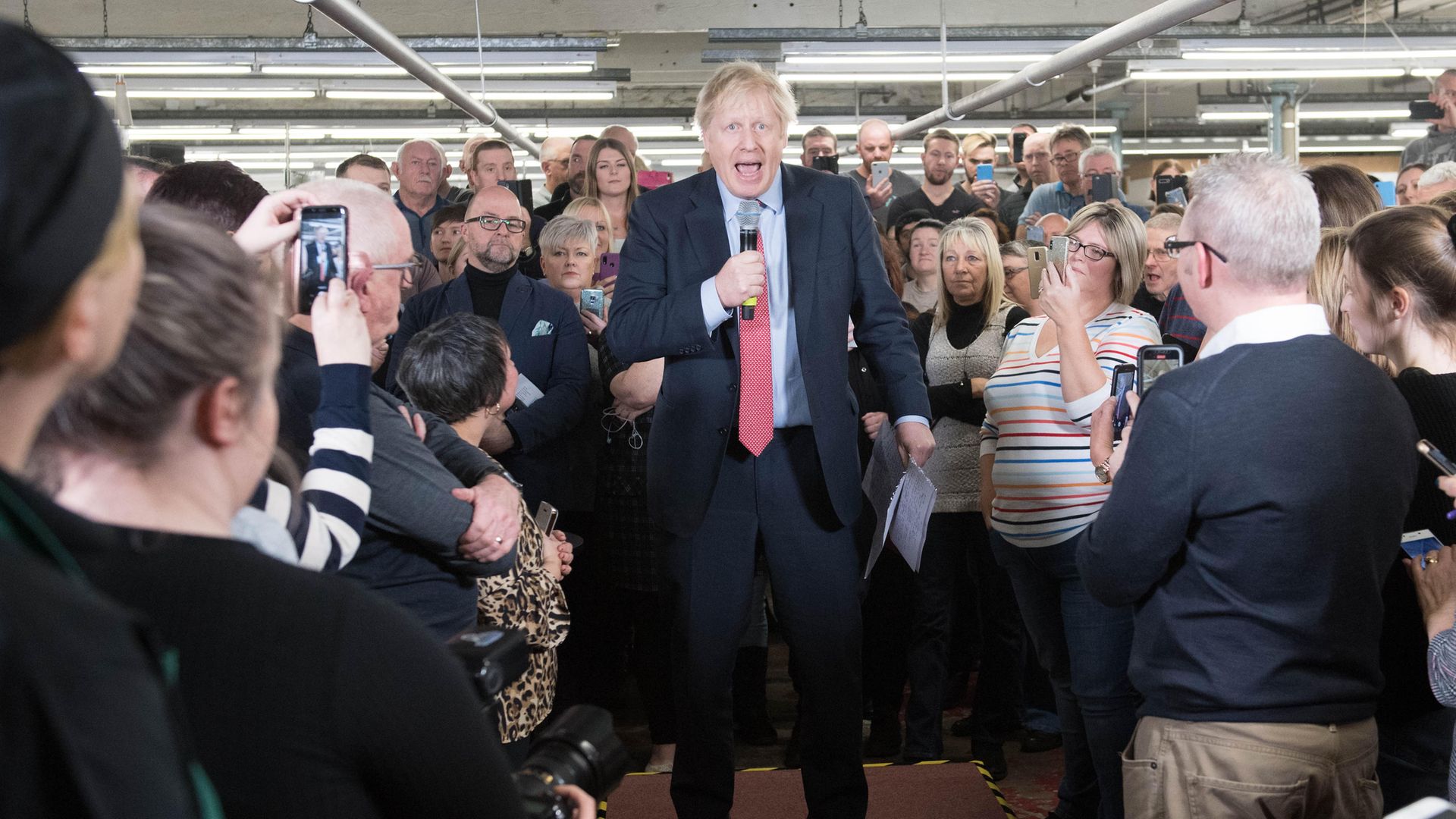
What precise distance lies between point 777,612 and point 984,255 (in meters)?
1.76

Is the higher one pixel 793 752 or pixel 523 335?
pixel 523 335

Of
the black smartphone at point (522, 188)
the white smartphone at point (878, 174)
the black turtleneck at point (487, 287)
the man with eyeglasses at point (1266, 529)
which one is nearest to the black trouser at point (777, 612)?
the man with eyeglasses at point (1266, 529)

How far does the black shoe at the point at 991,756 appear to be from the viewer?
3.61 metres

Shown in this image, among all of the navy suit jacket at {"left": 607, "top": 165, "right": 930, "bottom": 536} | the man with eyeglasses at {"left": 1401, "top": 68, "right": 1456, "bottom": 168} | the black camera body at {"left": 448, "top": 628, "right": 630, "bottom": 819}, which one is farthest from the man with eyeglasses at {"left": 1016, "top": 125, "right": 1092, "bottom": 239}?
the black camera body at {"left": 448, "top": 628, "right": 630, "bottom": 819}

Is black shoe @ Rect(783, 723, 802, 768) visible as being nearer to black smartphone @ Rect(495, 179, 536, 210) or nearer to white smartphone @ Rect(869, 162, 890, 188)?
black smartphone @ Rect(495, 179, 536, 210)

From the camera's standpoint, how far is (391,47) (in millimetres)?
5953

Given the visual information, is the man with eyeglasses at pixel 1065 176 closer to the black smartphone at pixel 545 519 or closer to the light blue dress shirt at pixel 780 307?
the light blue dress shirt at pixel 780 307

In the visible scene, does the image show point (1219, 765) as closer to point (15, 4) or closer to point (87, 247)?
point (87, 247)

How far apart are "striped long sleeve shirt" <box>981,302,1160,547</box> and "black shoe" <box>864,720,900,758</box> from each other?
1.12 metres

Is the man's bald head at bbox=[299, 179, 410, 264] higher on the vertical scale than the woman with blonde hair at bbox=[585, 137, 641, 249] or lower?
lower

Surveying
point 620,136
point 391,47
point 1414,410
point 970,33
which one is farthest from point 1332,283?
point 970,33

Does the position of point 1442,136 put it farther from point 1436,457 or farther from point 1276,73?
point 1436,457

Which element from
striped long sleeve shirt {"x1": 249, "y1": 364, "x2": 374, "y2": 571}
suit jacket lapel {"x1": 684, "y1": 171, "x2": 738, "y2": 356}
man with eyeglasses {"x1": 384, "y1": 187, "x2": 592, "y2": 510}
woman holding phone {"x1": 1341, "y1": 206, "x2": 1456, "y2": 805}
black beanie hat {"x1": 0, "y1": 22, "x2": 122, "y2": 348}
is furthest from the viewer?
man with eyeglasses {"x1": 384, "y1": 187, "x2": 592, "y2": 510}

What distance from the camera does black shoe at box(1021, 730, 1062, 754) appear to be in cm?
382
